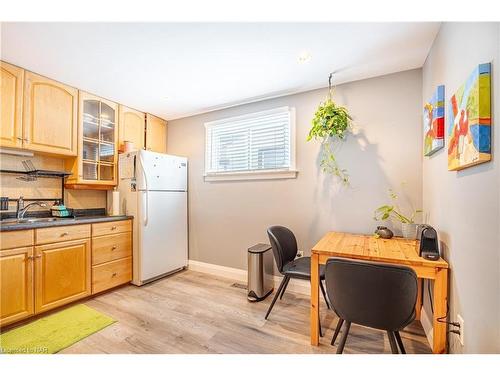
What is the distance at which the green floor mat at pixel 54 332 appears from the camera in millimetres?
1681

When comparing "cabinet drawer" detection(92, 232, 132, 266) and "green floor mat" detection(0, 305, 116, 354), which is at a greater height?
"cabinet drawer" detection(92, 232, 132, 266)

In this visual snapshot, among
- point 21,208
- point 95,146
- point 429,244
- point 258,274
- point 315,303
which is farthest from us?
point 95,146

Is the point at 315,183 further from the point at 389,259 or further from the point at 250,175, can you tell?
the point at 389,259

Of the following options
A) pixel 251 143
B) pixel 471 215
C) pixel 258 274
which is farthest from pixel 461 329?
pixel 251 143

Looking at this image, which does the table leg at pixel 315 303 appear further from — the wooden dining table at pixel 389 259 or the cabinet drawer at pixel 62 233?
the cabinet drawer at pixel 62 233

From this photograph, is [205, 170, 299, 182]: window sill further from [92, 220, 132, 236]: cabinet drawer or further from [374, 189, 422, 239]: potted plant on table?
[92, 220, 132, 236]: cabinet drawer

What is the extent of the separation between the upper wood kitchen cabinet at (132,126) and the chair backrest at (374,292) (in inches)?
119

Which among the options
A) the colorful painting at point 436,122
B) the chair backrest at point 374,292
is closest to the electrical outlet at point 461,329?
the chair backrest at point 374,292

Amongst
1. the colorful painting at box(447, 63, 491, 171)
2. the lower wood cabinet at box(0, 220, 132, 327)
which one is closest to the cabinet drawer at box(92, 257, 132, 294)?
the lower wood cabinet at box(0, 220, 132, 327)

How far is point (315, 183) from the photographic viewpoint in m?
2.59

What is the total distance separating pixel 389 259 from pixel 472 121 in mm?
884

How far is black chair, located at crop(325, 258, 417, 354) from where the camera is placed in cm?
115

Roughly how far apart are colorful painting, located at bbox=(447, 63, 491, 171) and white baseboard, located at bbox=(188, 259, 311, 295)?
6.11ft
